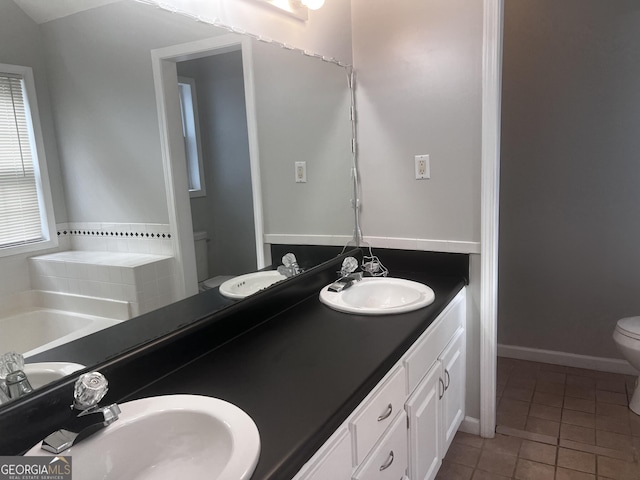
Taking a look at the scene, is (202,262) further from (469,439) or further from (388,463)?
(469,439)

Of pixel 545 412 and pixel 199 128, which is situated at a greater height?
pixel 199 128

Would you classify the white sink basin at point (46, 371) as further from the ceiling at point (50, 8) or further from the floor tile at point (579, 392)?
the floor tile at point (579, 392)

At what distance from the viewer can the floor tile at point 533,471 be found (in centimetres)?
197

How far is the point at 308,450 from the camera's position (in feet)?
3.05

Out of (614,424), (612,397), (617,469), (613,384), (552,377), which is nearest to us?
(617,469)

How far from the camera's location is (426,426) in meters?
1.66

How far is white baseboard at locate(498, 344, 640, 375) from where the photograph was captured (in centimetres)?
280

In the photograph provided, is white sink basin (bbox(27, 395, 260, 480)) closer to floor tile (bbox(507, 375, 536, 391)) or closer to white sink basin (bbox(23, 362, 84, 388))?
white sink basin (bbox(23, 362, 84, 388))

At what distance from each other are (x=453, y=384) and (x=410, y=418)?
0.58 metres

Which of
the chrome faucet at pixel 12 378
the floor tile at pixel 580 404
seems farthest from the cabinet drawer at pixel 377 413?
the floor tile at pixel 580 404

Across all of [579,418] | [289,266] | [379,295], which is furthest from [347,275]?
[579,418]

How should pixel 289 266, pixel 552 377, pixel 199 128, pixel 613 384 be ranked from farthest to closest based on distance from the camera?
1. pixel 552 377
2. pixel 613 384
3. pixel 289 266
4. pixel 199 128

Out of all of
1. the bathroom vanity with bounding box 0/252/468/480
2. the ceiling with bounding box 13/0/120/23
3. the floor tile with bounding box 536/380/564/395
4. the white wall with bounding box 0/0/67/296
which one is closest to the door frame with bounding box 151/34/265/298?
the bathroom vanity with bounding box 0/252/468/480

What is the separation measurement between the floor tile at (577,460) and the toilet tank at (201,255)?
1.76 metres
